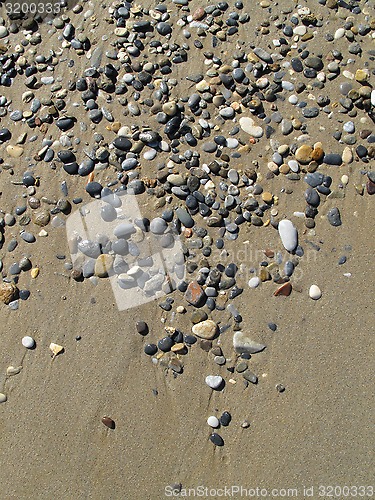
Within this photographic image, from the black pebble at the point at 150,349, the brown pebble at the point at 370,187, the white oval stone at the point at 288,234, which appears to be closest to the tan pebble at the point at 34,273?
the black pebble at the point at 150,349

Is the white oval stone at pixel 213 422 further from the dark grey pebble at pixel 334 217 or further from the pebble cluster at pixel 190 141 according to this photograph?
the dark grey pebble at pixel 334 217

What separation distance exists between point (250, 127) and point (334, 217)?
730mm

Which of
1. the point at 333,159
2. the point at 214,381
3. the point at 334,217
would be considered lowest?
the point at 214,381

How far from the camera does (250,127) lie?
10.2 feet

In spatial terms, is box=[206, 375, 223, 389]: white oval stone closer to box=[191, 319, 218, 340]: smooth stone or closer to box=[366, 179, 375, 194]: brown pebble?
box=[191, 319, 218, 340]: smooth stone

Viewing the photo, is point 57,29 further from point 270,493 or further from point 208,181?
point 270,493

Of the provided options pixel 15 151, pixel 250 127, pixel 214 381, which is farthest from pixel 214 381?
pixel 15 151

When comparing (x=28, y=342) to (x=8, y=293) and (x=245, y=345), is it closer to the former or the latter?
(x=8, y=293)

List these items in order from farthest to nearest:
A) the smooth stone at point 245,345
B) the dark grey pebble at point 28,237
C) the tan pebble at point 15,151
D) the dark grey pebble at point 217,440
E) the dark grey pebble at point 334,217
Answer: the tan pebble at point 15,151
the dark grey pebble at point 28,237
the dark grey pebble at point 334,217
the smooth stone at point 245,345
the dark grey pebble at point 217,440

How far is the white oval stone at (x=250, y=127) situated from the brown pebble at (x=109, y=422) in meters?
1.76

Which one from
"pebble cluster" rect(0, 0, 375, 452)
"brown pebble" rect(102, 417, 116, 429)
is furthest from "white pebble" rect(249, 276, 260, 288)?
"brown pebble" rect(102, 417, 116, 429)

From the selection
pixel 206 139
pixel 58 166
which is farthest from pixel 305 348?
pixel 58 166

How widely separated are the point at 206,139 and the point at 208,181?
0.29 meters

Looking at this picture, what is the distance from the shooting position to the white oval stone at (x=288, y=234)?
284cm
